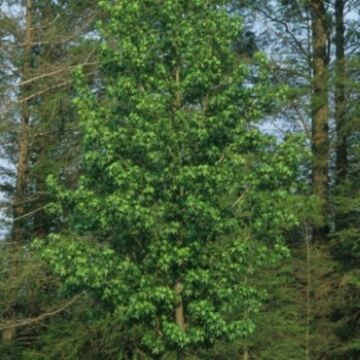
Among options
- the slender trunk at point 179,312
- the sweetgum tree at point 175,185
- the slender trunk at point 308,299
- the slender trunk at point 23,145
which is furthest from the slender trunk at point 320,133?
the slender trunk at point 179,312

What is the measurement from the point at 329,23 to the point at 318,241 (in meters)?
7.45

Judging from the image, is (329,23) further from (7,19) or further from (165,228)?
(165,228)

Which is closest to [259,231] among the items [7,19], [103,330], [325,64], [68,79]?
[103,330]

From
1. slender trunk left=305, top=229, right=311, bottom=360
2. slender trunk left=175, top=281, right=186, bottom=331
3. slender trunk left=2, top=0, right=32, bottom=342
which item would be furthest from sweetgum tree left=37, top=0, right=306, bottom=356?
slender trunk left=2, top=0, right=32, bottom=342

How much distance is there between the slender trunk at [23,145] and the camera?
22188 mm

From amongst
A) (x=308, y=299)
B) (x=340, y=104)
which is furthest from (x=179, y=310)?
(x=340, y=104)

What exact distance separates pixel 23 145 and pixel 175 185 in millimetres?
10101

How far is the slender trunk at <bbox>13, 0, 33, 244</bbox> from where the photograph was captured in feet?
72.8

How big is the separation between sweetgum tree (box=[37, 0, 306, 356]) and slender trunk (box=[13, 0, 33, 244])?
7.73 m

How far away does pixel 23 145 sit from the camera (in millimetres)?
22594

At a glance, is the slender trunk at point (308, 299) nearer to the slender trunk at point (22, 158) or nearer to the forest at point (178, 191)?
the forest at point (178, 191)

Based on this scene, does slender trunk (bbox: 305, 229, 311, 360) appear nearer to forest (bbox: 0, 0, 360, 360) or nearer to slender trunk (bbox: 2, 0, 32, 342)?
forest (bbox: 0, 0, 360, 360)

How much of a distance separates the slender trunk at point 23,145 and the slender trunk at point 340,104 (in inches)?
323

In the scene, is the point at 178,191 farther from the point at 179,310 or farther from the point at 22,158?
the point at 22,158
